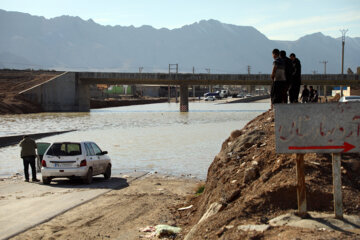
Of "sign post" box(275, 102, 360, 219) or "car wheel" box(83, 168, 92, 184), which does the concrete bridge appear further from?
"sign post" box(275, 102, 360, 219)

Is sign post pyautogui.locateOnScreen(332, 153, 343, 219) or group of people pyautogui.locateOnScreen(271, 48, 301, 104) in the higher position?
group of people pyautogui.locateOnScreen(271, 48, 301, 104)

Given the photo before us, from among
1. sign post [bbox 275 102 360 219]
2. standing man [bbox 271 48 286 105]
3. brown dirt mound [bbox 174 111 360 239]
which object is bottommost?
brown dirt mound [bbox 174 111 360 239]

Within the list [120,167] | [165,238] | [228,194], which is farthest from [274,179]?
[120,167]

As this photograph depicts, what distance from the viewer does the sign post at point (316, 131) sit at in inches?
306

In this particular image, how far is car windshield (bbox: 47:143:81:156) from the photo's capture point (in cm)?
1790

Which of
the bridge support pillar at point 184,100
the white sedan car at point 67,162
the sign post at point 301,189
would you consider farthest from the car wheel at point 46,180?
the bridge support pillar at point 184,100

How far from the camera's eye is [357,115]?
7816 mm

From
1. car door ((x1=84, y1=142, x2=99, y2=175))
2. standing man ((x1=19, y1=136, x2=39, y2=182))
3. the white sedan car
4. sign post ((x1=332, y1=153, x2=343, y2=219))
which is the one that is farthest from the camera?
standing man ((x1=19, y1=136, x2=39, y2=182))

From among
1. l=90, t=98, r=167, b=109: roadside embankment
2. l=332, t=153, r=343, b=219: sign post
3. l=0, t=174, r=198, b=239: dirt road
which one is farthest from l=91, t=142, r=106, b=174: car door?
l=90, t=98, r=167, b=109: roadside embankment

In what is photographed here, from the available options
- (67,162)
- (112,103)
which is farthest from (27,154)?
(112,103)

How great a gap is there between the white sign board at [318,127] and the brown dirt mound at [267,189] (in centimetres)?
85

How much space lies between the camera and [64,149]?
18109 mm

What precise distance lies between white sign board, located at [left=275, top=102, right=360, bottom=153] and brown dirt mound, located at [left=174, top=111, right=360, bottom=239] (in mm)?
854

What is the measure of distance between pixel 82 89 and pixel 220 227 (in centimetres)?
9393
